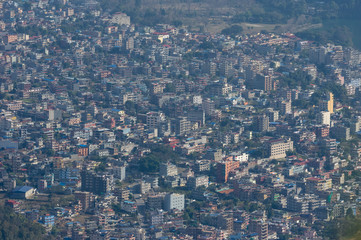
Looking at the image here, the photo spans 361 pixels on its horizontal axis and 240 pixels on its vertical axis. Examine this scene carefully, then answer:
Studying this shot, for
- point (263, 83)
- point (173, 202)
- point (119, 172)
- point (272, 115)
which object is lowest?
point (263, 83)

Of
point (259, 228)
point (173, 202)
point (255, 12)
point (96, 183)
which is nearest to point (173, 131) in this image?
point (96, 183)

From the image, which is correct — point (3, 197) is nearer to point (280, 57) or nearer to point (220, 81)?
point (220, 81)

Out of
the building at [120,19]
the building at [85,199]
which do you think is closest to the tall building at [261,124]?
the building at [85,199]

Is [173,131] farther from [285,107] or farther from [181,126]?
[285,107]

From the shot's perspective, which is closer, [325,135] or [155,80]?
[325,135]

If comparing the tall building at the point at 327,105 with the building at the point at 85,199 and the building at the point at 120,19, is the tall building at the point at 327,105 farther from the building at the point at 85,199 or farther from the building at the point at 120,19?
the building at the point at 120,19

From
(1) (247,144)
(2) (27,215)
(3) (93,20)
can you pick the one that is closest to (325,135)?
(1) (247,144)
